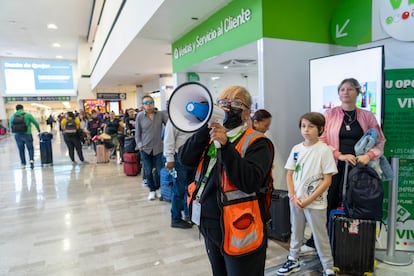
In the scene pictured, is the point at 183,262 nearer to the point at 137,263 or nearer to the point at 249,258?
the point at 137,263

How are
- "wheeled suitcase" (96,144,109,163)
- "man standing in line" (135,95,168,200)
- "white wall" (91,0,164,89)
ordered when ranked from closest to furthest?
"white wall" (91,0,164,89) < "man standing in line" (135,95,168,200) < "wheeled suitcase" (96,144,109,163)

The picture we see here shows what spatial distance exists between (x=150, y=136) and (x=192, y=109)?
117 inches

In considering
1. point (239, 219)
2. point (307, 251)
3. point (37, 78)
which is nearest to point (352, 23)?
point (307, 251)

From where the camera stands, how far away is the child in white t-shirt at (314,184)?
2066 mm

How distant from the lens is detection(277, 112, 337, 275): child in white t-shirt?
6.78 ft

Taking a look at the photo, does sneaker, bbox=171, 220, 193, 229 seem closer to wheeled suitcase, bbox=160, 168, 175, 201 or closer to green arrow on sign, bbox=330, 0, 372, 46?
wheeled suitcase, bbox=160, 168, 175, 201

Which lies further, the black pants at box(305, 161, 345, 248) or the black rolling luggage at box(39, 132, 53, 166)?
the black rolling luggage at box(39, 132, 53, 166)

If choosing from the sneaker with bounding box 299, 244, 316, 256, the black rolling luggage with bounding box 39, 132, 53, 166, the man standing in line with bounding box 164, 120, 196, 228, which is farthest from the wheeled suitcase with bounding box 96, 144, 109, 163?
the sneaker with bounding box 299, 244, 316, 256

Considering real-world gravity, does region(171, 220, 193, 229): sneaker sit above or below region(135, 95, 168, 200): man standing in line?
below

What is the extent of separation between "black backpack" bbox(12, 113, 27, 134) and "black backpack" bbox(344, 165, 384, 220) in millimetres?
7335

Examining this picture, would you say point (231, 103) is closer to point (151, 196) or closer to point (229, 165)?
point (229, 165)

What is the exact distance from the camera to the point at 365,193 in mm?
2086

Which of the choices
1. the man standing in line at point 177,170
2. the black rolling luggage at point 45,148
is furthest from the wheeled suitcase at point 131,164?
the man standing in line at point 177,170

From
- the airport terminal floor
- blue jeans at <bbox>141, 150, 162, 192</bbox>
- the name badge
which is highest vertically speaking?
the name badge
